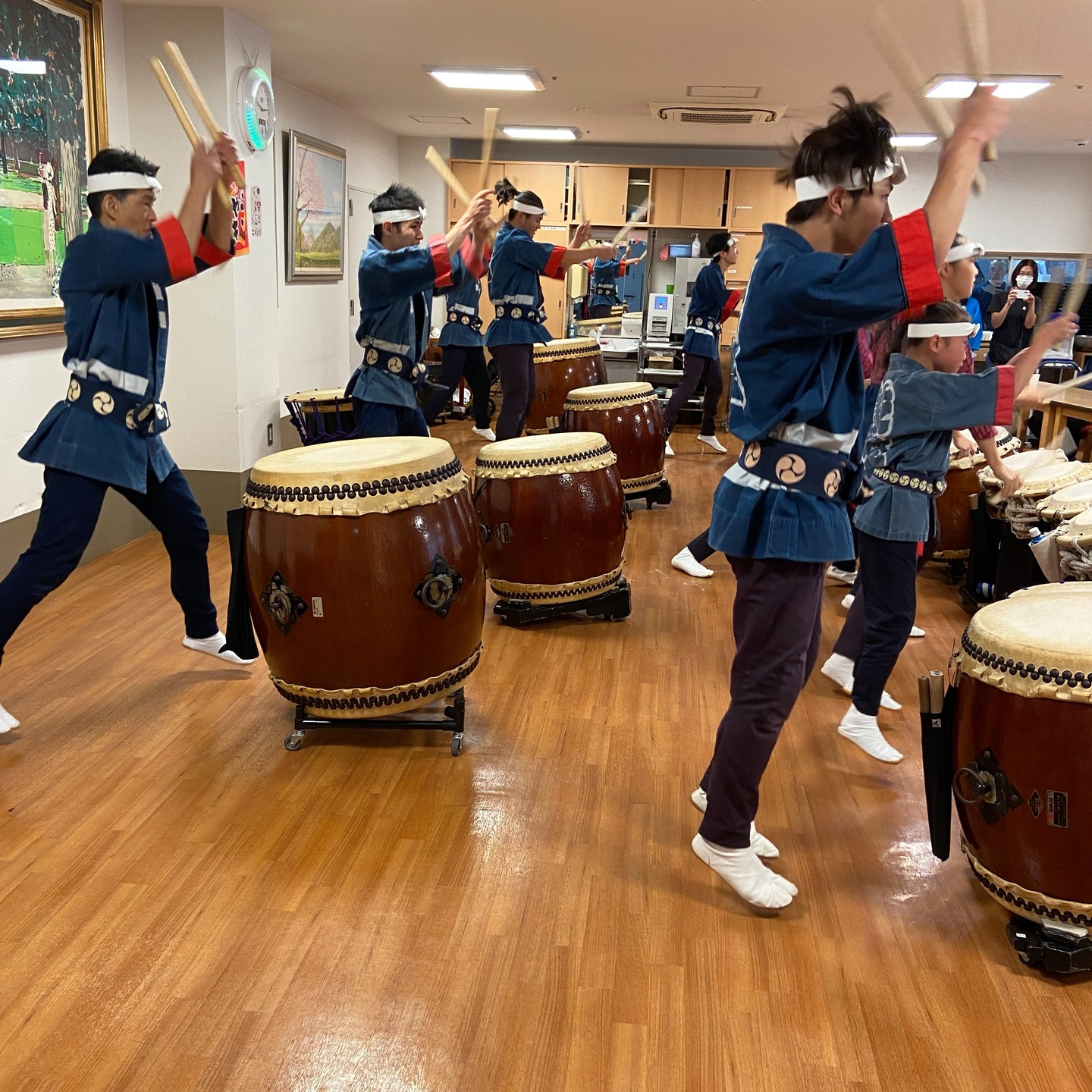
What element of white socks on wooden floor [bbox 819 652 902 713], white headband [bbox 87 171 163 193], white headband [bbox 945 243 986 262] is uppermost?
white headband [bbox 87 171 163 193]

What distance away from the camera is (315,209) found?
665cm

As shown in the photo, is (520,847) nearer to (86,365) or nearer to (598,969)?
(598,969)

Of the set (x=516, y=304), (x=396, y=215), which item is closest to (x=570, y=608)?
(x=396, y=215)

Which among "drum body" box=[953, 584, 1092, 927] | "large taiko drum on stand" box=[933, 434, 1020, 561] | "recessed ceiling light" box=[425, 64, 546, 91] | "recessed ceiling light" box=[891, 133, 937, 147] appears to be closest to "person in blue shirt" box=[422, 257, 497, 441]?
"recessed ceiling light" box=[425, 64, 546, 91]

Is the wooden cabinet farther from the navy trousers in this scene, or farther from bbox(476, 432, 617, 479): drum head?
the navy trousers

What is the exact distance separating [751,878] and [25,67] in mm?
3596

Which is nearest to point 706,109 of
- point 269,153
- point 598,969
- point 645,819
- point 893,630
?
point 269,153

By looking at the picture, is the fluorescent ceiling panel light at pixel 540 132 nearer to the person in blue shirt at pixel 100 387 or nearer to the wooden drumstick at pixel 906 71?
the person in blue shirt at pixel 100 387

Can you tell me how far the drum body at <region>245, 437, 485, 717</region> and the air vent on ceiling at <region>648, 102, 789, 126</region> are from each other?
515 cm

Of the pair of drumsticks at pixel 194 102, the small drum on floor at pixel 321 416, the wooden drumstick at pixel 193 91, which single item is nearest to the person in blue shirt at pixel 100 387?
the pair of drumsticks at pixel 194 102

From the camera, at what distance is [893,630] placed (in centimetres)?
238

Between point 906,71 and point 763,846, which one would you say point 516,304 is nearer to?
point 763,846

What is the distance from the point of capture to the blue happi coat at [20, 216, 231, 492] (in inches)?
93.7

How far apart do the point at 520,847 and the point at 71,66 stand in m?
3.47
